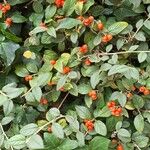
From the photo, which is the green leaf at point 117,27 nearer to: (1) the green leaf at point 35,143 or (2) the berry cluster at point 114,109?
(2) the berry cluster at point 114,109

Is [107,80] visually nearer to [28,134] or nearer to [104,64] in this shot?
[104,64]

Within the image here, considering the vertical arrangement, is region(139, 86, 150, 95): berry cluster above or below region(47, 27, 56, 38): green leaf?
below

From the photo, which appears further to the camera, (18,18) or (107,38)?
(18,18)

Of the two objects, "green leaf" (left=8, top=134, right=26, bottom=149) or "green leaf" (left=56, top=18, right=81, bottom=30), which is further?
"green leaf" (left=56, top=18, right=81, bottom=30)

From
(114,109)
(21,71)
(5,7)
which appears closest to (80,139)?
(114,109)

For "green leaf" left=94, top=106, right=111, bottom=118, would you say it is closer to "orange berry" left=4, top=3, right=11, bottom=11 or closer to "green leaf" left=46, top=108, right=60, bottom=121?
"green leaf" left=46, top=108, right=60, bottom=121

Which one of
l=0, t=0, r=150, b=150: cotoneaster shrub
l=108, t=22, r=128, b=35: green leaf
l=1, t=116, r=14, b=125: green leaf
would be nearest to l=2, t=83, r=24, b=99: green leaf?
l=0, t=0, r=150, b=150: cotoneaster shrub

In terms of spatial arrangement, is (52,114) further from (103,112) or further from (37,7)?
(37,7)
